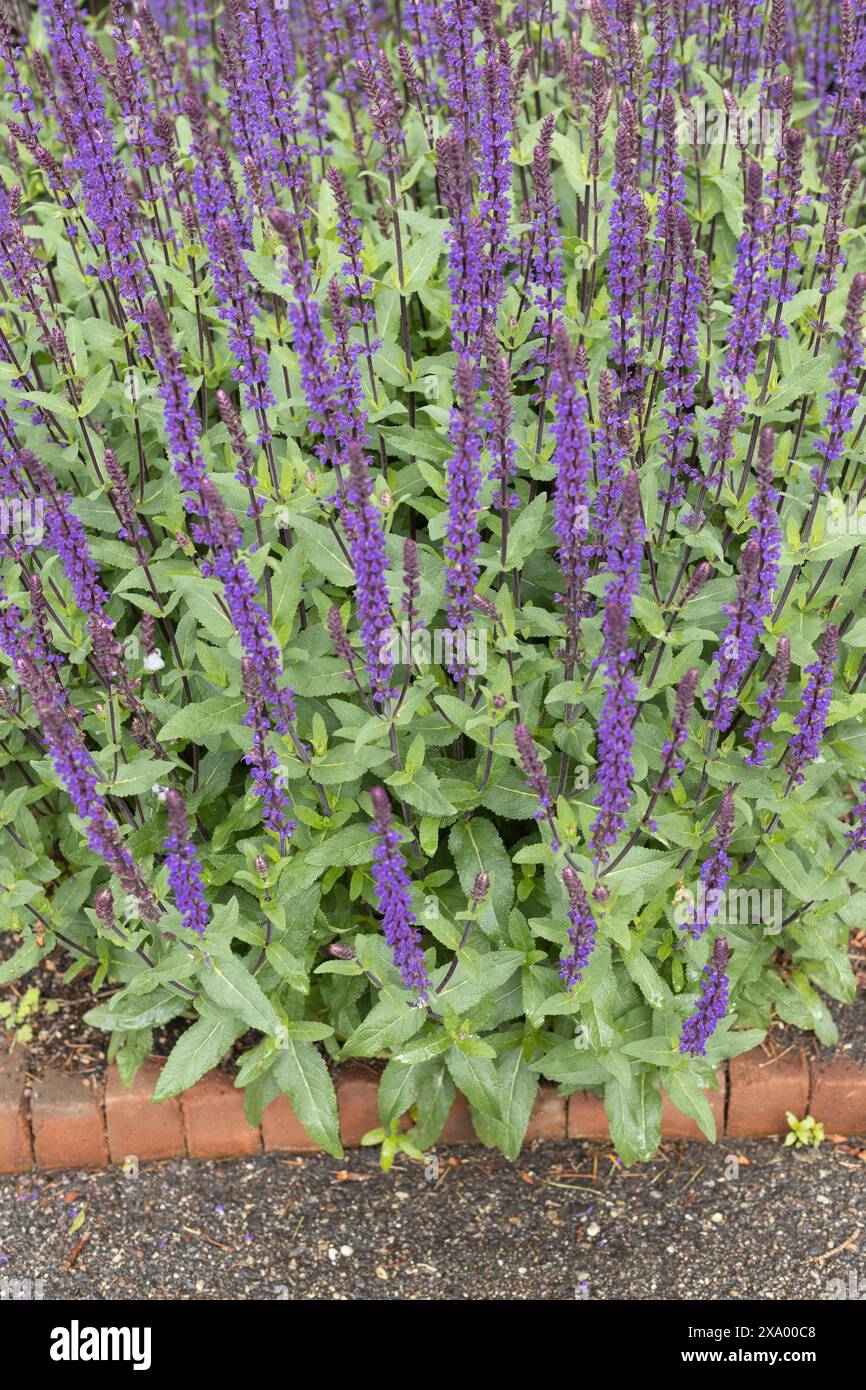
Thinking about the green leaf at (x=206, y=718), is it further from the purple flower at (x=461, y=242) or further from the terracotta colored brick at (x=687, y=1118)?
the terracotta colored brick at (x=687, y=1118)

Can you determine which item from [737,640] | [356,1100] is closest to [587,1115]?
[356,1100]

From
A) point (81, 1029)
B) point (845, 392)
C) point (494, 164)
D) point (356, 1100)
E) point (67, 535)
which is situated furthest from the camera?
point (81, 1029)

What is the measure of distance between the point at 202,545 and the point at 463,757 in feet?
4.55

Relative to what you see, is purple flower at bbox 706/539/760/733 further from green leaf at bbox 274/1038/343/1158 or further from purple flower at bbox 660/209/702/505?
green leaf at bbox 274/1038/343/1158

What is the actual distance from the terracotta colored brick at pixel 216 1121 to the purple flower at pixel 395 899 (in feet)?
3.91

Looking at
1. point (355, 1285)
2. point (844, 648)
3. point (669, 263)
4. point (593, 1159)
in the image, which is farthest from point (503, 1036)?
point (669, 263)

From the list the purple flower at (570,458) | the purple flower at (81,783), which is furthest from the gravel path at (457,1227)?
the purple flower at (570,458)

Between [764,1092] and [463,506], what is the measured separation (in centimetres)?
281

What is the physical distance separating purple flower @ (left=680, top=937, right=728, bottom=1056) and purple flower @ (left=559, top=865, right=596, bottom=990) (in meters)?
0.39

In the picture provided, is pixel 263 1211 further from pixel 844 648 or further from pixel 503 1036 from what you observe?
pixel 844 648

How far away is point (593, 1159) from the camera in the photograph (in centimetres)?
494

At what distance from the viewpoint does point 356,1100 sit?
488 centimetres

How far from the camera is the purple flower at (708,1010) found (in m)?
3.93

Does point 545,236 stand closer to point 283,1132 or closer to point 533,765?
point 533,765
